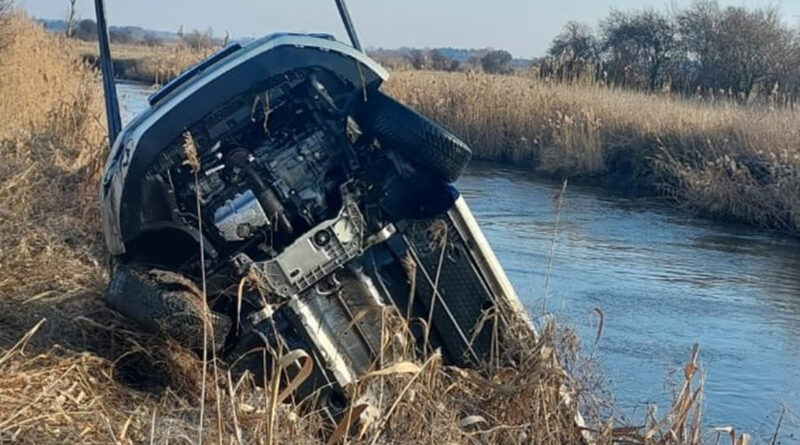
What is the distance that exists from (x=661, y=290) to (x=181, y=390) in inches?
235

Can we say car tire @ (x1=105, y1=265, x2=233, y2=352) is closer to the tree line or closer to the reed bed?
the reed bed

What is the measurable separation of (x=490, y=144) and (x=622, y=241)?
285 inches

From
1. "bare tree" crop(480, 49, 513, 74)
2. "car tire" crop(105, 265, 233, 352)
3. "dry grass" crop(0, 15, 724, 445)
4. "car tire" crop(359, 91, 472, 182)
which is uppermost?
"car tire" crop(359, 91, 472, 182)

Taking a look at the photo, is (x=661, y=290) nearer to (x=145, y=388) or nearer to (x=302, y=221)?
(x=302, y=221)

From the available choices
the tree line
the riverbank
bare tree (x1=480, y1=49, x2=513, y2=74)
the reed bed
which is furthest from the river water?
bare tree (x1=480, y1=49, x2=513, y2=74)

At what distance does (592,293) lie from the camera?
8.48m

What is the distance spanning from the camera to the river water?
6098 mm

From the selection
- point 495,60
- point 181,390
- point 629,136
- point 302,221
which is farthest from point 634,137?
point 495,60

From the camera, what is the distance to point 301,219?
401 centimetres

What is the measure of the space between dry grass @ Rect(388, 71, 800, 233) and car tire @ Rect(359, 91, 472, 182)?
9.92 metres

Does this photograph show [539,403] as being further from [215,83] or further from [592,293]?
[592,293]

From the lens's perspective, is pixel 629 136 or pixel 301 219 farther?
pixel 629 136

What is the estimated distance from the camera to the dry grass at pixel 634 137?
13891mm

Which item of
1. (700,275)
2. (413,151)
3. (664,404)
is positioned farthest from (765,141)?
(413,151)
